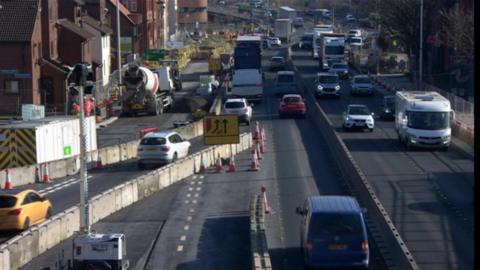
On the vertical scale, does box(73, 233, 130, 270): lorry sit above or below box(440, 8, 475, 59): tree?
below

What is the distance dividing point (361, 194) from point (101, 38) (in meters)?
51.1

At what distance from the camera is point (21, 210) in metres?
26.5

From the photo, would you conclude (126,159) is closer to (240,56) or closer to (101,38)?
(240,56)

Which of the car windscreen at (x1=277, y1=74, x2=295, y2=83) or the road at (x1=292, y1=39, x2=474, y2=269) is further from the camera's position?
the car windscreen at (x1=277, y1=74, x2=295, y2=83)

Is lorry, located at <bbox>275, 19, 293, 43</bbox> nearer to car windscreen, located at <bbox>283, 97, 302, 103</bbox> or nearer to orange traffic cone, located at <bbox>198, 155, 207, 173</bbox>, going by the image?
car windscreen, located at <bbox>283, 97, 302, 103</bbox>

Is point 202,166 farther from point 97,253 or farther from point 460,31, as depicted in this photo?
point 460,31

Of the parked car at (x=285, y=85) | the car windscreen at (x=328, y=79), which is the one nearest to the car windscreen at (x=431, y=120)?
the car windscreen at (x=328, y=79)

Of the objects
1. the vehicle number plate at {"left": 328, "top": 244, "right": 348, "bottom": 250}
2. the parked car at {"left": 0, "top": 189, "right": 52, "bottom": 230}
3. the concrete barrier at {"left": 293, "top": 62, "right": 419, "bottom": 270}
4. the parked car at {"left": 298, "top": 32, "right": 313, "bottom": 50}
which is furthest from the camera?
the parked car at {"left": 298, "top": 32, "right": 313, "bottom": 50}

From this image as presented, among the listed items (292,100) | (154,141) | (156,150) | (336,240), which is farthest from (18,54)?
(336,240)

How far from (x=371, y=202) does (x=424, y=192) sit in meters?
5.68

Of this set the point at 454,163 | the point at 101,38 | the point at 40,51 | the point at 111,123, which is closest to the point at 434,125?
the point at 454,163

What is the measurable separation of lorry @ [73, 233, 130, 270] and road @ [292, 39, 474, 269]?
20.8 feet

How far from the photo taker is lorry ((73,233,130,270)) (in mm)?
21438

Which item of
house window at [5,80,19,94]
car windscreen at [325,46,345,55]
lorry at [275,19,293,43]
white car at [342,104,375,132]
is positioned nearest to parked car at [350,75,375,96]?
white car at [342,104,375,132]
